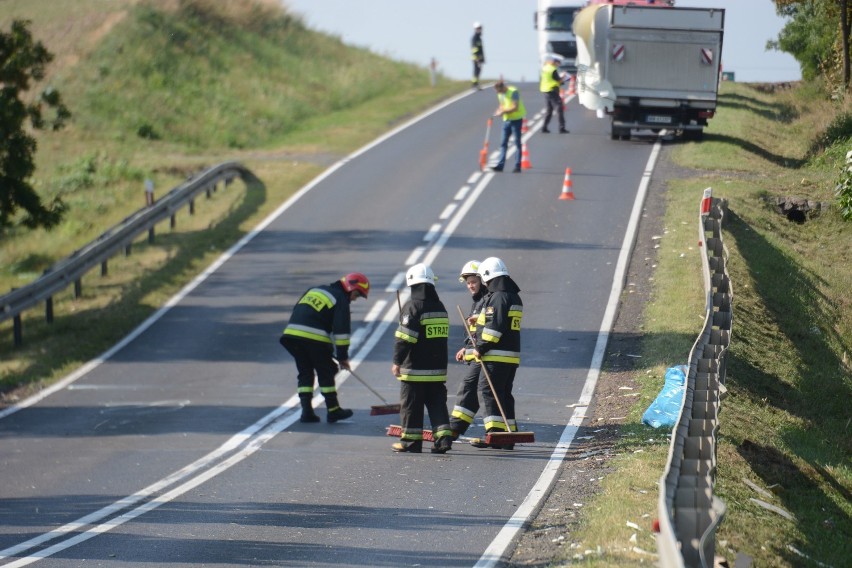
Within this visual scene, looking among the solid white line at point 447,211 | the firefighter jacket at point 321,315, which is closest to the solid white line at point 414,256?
the solid white line at point 447,211

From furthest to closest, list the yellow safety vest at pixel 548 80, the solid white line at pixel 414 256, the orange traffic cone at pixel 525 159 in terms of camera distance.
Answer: the yellow safety vest at pixel 548 80 < the orange traffic cone at pixel 525 159 < the solid white line at pixel 414 256

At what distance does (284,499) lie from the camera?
11688 mm

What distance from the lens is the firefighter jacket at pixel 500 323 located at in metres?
13.2

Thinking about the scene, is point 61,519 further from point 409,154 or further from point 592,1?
point 592,1

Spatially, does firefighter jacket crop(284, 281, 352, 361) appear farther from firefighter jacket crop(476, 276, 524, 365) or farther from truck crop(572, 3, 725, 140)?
truck crop(572, 3, 725, 140)

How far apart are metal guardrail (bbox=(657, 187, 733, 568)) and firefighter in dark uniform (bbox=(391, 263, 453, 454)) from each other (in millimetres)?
2639

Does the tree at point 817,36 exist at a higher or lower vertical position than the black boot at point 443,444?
higher

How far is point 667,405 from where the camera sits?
43.1 ft

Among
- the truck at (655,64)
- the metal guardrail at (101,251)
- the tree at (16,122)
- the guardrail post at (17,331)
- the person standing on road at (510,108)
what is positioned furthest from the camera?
the truck at (655,64)

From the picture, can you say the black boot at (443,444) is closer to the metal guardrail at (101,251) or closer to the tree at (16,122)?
the metal guardrail at (101,251)

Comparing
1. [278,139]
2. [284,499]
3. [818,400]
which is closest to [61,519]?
[284,499]

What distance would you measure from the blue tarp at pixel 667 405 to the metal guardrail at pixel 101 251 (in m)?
10.6

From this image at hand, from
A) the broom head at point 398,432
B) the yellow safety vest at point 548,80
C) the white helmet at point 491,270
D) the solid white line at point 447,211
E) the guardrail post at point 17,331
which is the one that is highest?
the yellow safety vest at point 548,80

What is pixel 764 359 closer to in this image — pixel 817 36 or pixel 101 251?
pixel 101 251
